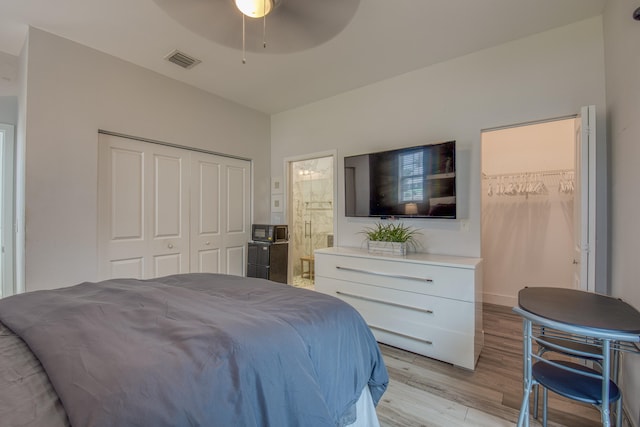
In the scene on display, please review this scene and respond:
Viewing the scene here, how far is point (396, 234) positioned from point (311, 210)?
9.00 feet

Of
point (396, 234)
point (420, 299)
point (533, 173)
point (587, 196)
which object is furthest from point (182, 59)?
point (533, 173)

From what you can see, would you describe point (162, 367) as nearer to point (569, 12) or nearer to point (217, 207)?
point (217, 207)

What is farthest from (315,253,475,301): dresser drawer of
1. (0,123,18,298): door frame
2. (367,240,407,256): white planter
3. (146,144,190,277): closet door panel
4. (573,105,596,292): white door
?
(0,123,18,298): door frame

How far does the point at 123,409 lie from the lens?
68 centimetres

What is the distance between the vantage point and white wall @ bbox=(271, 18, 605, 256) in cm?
227

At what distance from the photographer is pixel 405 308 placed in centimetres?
256

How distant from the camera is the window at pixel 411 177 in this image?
2.82 metres

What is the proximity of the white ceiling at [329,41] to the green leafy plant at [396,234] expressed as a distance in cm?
167

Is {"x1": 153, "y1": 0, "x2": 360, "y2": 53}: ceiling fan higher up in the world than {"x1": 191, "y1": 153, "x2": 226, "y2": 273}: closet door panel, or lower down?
higher up

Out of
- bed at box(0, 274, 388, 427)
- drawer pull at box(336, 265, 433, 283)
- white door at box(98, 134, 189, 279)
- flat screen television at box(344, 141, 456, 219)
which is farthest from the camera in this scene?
white door at box(98, 134, 189, 279)

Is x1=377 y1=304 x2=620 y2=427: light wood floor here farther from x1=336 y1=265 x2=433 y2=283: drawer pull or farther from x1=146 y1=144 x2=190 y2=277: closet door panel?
x1=146 y1=144 x2=190 y2=277: closet door panel

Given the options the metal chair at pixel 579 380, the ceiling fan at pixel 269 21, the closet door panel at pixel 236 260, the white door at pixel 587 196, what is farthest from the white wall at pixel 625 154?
the closet door panel at pixel 236 260

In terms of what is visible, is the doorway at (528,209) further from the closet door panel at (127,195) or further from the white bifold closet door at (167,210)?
the closet door panel at (127,195)

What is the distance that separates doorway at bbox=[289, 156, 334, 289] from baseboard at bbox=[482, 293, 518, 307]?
2577mm
